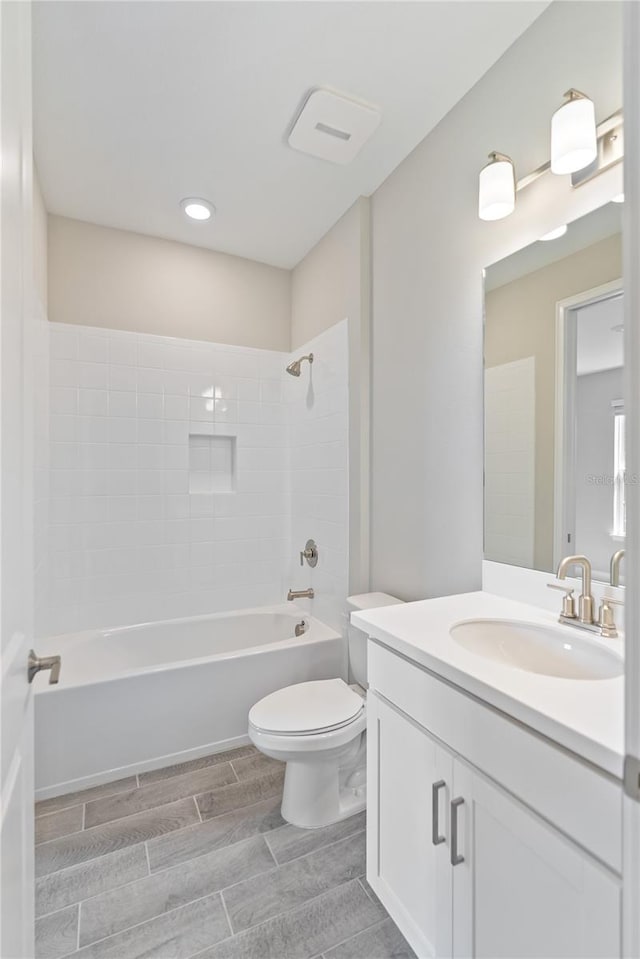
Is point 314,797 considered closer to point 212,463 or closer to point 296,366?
point 212,463

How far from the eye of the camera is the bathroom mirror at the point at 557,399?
1139mm

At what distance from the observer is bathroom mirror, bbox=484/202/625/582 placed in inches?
44.8

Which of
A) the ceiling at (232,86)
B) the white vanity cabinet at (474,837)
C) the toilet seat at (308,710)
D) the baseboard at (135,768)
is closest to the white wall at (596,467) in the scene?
the white vanity cabinet at (474,837)

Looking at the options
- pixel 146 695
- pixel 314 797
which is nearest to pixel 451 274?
pixel 314 797

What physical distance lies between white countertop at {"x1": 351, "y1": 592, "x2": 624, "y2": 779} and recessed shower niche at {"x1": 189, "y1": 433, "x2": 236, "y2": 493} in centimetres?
176

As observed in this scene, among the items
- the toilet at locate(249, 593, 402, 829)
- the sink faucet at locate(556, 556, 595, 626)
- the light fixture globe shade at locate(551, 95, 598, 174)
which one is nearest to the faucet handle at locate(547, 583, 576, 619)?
the sink faucet at locate(556, 556, 595, 626)

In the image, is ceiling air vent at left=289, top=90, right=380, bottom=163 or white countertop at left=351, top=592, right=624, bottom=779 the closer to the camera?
white countertop at left=351, top=592, right=624, bottom=779

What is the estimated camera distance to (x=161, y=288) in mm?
2625

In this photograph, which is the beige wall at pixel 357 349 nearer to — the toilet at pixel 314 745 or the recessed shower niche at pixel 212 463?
the toilet at pixel 314 745

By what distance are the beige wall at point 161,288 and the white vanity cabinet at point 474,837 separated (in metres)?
2.28

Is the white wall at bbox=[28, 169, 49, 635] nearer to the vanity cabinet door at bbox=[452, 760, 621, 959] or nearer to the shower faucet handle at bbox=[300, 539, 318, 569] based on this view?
the shower faucet handle at bbox=[300, 539, 318, 569]

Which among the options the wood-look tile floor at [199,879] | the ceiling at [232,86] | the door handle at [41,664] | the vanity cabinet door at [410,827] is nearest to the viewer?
the door handle at [41,664]

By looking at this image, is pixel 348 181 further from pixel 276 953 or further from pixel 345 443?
pixel 276 953

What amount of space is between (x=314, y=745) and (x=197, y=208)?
99.5 inches
